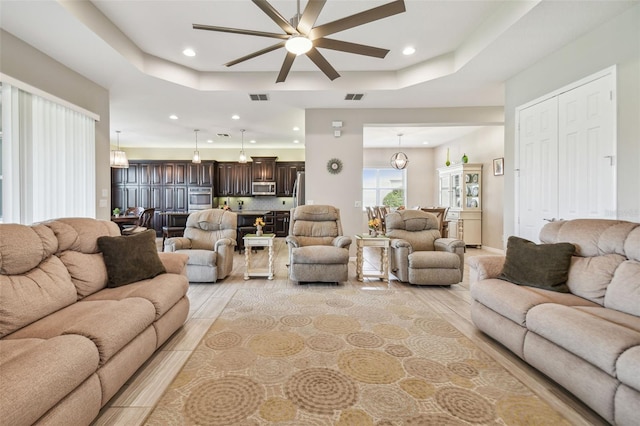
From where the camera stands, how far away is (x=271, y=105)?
5.39 meters

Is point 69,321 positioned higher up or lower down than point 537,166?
lower down

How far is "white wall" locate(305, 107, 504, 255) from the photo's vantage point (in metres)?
5.65

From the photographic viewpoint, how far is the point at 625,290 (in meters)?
1.96

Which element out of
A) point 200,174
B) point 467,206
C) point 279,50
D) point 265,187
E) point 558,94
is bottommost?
point 467,206

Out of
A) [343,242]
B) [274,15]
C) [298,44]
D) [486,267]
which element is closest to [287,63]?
[298,44]

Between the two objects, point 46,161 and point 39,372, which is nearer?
point 39,372

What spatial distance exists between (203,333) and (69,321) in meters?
1.04

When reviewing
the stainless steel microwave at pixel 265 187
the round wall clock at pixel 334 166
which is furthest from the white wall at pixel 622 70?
the stainless steel microwave at pixel 265 187

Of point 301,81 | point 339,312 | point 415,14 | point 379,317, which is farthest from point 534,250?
point 301,81

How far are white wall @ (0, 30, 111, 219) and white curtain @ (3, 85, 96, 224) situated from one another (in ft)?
0.50

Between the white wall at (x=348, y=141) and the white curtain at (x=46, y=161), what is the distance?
A: 3.47 metres

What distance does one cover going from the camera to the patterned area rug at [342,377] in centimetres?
158

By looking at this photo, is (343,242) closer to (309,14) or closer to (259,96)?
(309,14)

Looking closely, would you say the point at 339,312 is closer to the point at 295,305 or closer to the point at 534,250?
the point at 295,305
